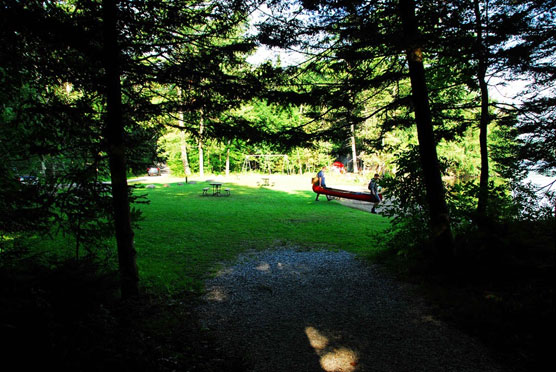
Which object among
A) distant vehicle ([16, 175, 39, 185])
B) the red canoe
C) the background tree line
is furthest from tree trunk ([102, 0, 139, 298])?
the red canoe

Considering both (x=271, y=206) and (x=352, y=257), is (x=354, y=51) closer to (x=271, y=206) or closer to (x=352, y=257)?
(x=352, y=257)

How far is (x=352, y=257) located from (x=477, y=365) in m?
4.40

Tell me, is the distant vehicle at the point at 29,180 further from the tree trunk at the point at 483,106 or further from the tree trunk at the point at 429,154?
the tree trunk at the point at 483,106

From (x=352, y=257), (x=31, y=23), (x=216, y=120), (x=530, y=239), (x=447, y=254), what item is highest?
(x=31, y=23)

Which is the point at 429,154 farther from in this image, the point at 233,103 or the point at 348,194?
the point at 348,194

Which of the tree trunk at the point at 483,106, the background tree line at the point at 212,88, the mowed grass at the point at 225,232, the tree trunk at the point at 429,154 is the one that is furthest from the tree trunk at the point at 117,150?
the tree trunk at the point at 483,106

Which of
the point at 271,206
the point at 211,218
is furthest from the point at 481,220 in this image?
the point at 271,206

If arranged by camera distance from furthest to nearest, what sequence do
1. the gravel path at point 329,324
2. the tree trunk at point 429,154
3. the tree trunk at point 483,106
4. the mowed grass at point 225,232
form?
the mowed grass at point 225,232 < the tree trunk at point 429,154 < the tree trunk at point 483,106 < the gravel path at point 329,324

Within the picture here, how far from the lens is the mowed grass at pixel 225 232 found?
6.78 metres

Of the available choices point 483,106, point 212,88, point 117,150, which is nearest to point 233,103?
point 212,88

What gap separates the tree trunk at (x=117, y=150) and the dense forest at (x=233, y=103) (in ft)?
0.06

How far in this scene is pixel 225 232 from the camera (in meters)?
10.2

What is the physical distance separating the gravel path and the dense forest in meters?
1.16

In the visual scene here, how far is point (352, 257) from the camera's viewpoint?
7715 millimetres
